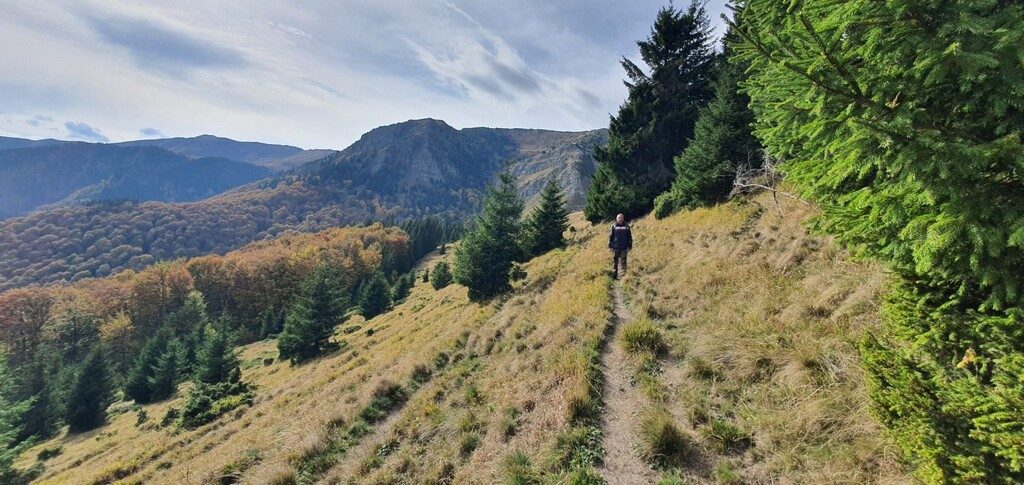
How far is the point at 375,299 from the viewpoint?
2751 inches

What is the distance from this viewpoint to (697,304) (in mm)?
10180

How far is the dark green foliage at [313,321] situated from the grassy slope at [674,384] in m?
25.8

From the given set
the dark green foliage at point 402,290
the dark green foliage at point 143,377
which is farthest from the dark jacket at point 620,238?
the dark green foliage at point 402,290

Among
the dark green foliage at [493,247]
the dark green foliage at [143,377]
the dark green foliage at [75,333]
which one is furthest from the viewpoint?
the dark green foliage at [75,333]

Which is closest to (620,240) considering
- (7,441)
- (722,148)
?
(722,148)

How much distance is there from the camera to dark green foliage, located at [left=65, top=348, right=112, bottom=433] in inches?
1641

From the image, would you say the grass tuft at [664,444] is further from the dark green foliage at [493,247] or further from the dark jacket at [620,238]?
the dark green foliage at [493,247]

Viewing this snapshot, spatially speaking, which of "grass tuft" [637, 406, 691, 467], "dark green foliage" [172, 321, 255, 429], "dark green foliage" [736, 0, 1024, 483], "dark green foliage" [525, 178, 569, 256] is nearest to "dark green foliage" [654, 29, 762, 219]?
"dark green foliage" [525, 178, 569, 256]

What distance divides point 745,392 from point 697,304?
4144 mm

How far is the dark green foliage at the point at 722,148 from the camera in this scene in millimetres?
20734

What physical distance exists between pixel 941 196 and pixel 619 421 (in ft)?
16.3

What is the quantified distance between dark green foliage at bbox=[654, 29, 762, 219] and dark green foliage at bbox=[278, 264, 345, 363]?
37047mm

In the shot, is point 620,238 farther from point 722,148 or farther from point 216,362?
point 216,362

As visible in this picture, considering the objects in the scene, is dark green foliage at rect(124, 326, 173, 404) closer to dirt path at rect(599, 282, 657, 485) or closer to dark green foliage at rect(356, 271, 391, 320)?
dark green foliage at rect(356, 271, 391, 320)
